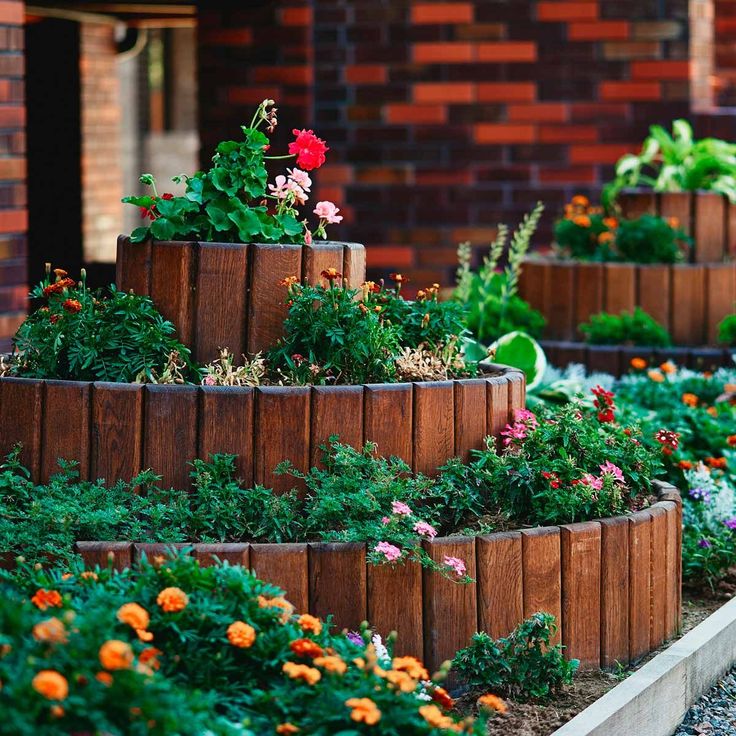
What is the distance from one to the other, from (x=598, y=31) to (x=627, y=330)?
2604 millimetres

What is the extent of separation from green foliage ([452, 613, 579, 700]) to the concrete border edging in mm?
177

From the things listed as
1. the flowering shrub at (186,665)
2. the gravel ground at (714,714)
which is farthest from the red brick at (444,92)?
the flowering shrub at (186,665)

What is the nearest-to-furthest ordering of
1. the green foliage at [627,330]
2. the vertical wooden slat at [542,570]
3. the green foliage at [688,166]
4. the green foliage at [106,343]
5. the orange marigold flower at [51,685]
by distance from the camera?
the orange marigold flower at [51,685]
the vertical wooden slat at [542,570]
the green foliage at [106,343]
the green foliage at [627,330]
the green foliage at [688,166]

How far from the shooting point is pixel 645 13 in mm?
8320

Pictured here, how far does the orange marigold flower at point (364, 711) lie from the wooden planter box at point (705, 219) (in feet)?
16.4

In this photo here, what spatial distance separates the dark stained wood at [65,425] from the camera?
11.6ft

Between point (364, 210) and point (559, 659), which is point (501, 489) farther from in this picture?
point (364, 210)

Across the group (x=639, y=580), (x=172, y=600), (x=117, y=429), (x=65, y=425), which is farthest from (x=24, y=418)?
(x=639, y=580)

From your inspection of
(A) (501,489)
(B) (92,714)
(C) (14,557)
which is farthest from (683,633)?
(B) (92,714)

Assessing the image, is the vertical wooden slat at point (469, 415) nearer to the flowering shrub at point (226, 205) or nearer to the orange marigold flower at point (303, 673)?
the flowering shrub at point (226, 205)

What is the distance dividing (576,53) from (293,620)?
6.14 m

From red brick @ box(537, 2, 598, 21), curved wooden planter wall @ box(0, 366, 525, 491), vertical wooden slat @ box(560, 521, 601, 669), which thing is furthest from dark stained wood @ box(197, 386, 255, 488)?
red brick @ box(537, 2, 598, 21)

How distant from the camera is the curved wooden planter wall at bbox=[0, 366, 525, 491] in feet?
11.5

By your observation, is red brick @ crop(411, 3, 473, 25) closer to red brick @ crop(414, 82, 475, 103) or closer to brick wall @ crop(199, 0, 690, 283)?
brick wall @ crop(199, 0, 690, 283)
